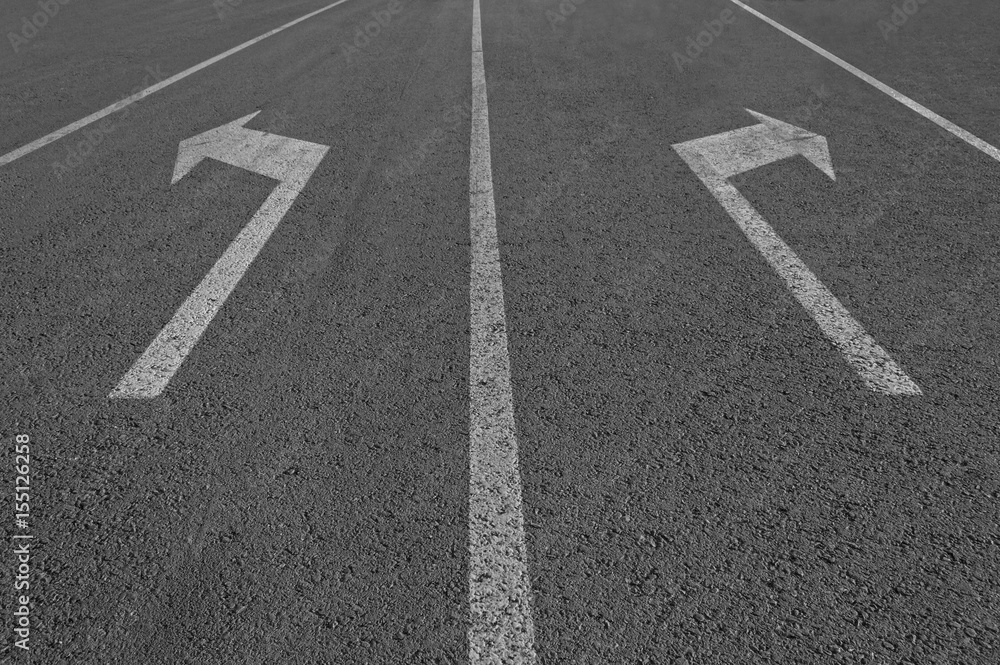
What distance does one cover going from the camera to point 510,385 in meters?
3.36

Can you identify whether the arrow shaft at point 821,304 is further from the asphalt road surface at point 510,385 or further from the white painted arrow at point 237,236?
the white painted arrow at point 237,236

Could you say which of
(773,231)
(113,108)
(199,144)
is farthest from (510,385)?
(113,108)

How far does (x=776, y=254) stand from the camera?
439 cm

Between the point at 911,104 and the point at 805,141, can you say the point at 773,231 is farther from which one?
the point at 911,104

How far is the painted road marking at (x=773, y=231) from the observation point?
3381 millimetres

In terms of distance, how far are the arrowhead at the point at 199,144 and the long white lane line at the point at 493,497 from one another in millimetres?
2908

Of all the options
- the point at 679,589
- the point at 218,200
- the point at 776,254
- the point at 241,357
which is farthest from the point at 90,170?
the point at 679,589

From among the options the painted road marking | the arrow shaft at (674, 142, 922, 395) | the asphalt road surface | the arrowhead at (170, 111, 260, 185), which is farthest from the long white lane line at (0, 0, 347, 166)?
the arrow shaft at (674, 142, 922, 395)

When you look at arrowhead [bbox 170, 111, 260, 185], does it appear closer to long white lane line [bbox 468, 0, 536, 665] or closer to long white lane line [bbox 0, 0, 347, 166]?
long white lane line [bbox 0, 0, 347, 166]

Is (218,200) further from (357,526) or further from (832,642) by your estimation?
(832,642)

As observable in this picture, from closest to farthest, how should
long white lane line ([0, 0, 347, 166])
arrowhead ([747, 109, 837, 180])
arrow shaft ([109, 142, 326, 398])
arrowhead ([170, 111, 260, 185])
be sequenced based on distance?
arrow shaft ([109, 142, 326, 398]) → arrowhead ([747, 109, 837, 180]) → arrowhead ([170, 111, 260, 185]) → long white lane line ([0, 0, 347, 166])

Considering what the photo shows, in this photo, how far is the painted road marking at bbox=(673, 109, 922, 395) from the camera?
3381mm

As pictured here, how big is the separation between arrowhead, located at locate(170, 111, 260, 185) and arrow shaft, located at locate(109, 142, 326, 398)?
0.90 metres

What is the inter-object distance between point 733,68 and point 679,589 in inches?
298
